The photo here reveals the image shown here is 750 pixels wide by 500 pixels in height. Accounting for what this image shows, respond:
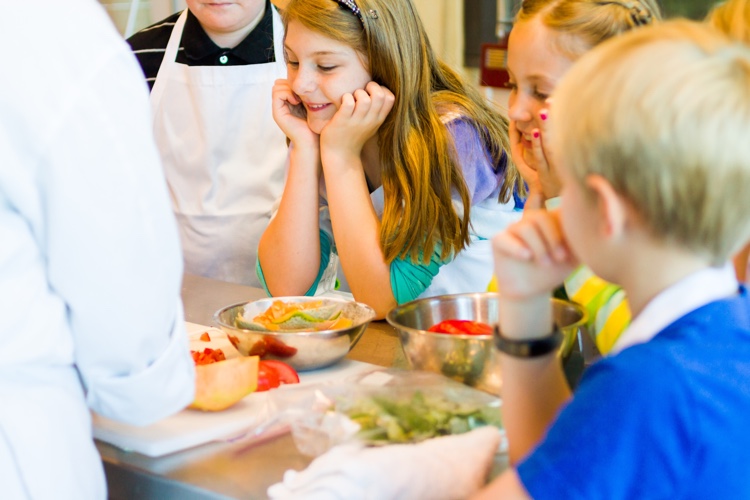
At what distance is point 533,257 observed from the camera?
957 mm

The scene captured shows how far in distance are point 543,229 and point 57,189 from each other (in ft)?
1.63

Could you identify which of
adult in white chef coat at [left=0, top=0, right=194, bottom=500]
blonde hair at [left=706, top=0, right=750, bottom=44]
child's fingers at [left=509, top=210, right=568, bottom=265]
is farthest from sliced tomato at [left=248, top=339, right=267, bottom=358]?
blonde hair at [left=706, top=0, right=750, bottom=44]

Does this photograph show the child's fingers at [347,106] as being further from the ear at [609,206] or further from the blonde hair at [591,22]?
the ear at [609,206]

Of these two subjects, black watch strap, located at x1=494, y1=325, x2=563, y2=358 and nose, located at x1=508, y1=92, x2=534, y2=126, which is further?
nose, located at x1=508, y1=92, x2=534, y2=126

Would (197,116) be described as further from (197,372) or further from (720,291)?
(720,291)

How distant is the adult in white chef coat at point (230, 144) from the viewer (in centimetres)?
247

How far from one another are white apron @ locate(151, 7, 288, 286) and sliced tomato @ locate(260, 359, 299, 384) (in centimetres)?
115

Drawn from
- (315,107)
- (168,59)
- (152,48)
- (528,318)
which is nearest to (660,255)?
(528,318)

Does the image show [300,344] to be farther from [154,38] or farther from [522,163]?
[154,38]

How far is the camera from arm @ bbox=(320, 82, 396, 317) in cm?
176

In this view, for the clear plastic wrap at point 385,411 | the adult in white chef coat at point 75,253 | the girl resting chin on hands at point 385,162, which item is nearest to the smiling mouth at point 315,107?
the girl resting chin on hands at point 385,162

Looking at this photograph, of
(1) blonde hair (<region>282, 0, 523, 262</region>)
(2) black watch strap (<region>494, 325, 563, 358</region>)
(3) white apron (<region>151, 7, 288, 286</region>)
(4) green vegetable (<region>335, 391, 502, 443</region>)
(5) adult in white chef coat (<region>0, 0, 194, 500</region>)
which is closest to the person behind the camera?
(5) adult in white chef coat (<region>0, 0, 194, 500</region>)

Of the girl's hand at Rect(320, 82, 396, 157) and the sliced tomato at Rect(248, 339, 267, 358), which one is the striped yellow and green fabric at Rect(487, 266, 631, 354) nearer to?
the sliced tomato at Rect(248, 339, 267, 358)

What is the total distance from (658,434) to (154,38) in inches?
89.4
